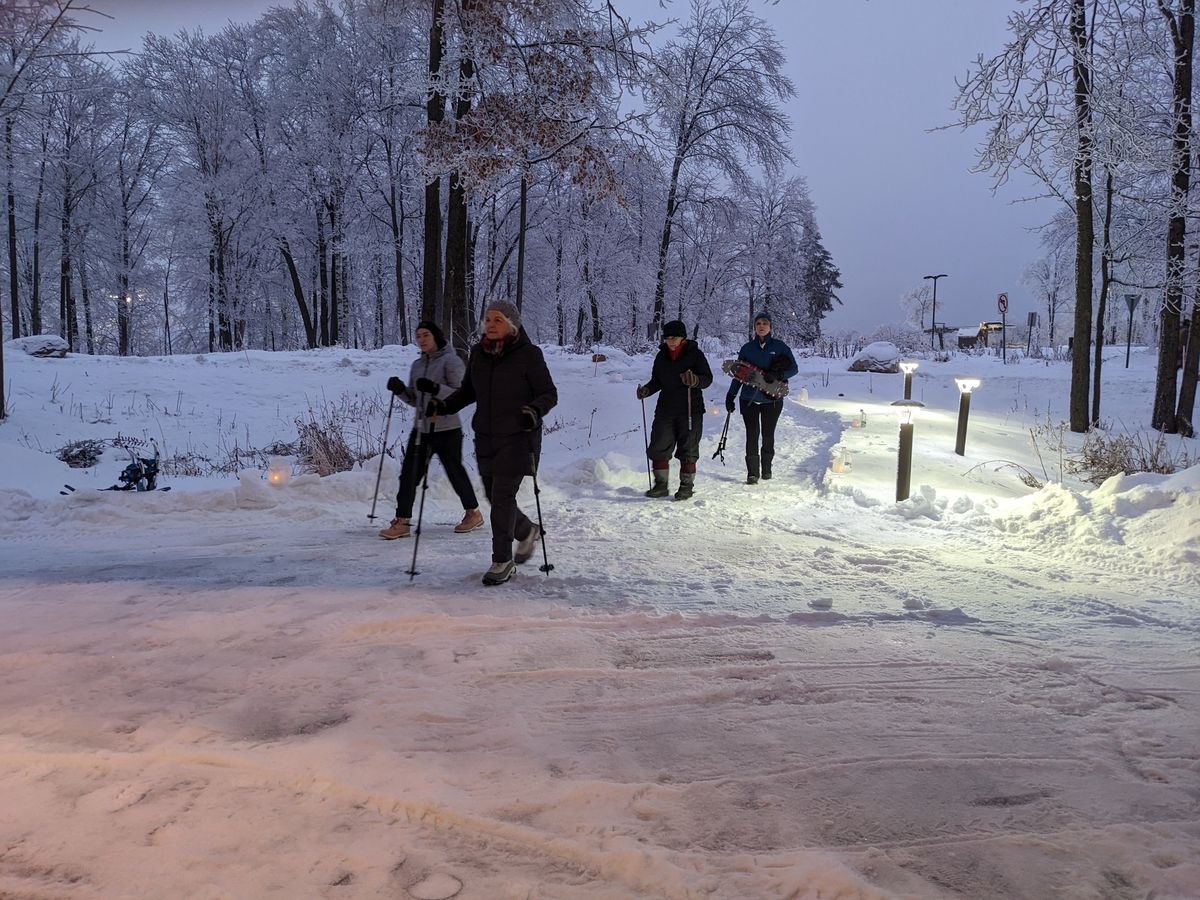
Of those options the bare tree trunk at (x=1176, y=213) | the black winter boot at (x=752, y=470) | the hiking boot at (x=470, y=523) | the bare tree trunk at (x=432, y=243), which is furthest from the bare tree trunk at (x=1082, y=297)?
the hiking boot at (x=470, y=523)

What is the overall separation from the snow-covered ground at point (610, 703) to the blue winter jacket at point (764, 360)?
249cm

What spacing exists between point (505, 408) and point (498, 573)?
3.83 ft

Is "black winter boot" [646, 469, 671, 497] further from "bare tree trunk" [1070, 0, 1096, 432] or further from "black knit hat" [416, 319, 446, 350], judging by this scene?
"bare tree trunk" [1070, 0, 1096, 432]

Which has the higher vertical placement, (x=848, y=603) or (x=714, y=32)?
(x=714, y=32)

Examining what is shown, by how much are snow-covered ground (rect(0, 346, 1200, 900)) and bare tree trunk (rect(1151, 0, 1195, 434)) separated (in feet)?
35.6

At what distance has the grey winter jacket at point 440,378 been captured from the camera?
22.5 ft

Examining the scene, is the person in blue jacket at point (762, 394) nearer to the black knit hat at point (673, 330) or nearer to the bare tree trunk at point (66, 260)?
the black knit hat at point (673, 330)

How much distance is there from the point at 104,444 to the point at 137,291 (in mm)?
25016

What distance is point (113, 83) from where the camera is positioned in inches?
1099

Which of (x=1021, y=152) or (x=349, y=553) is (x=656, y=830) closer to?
(x=349, y=553)

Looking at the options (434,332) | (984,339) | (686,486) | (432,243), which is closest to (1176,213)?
(686,486)

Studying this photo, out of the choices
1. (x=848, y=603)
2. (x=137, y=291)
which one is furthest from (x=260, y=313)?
(x=848, y=603)

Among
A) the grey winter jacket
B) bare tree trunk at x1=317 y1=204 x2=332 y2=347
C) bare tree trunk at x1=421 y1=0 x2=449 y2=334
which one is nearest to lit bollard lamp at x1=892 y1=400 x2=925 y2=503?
the grey winter jacket

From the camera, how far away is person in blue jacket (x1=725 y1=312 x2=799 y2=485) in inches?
376
